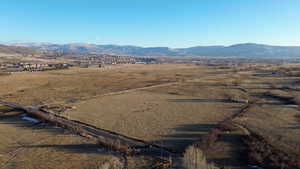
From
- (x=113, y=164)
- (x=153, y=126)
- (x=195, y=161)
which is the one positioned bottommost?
(x=113, y=164)

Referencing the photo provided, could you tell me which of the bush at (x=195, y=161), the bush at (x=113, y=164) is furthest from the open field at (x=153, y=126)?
the bush at (x=195, y=161)

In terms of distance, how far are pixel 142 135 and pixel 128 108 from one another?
961 centimetres

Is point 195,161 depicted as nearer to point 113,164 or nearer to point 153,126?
point 113,164

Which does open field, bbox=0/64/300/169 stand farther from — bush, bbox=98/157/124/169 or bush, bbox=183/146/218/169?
bush, bbox=183/146/218/169

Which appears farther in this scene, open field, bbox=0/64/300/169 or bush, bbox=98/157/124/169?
open field, bbox=0/64/300/169

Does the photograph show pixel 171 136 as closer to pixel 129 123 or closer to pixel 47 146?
pixel 129 123

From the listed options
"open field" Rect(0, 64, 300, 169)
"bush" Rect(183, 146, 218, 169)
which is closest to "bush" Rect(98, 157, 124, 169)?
"open field" Rect(0, 64, 300, 169)

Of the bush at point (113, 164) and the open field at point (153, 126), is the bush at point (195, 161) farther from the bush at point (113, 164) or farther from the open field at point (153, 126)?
the bush at point (113, 164)

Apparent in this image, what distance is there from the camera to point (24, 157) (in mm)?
14781

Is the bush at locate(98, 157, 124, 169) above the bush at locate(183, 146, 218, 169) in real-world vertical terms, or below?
below

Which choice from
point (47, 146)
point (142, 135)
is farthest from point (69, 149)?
point (142, 135)

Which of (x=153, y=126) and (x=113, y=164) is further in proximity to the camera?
(x=153, y=126)

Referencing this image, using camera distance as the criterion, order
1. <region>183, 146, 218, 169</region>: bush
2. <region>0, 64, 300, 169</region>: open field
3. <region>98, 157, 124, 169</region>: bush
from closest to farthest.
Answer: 1. <region>183, 146, 218, 169</region>: bush
2. <region>98, 157, 124, 169</region>: bush
3. <region>0, 64, 300, 169</region>: open field

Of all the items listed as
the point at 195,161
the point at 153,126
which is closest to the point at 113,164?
the point at 195,161
